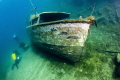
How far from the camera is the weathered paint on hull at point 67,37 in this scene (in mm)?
4770

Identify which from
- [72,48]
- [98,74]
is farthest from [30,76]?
[98,74]

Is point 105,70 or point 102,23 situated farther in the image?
point 102,23

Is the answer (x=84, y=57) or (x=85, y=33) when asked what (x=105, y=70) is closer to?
(x=84, y=57)

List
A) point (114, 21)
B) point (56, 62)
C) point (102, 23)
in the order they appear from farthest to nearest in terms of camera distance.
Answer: point (102, 23) < point (114, 21) < point (56, 62)

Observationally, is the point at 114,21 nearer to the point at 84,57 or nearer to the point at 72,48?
the point at 84,57

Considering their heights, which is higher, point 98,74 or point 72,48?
point 72,48

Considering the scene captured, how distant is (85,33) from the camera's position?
16.0 ft

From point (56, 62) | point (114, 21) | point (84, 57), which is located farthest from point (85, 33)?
point (114, 21)

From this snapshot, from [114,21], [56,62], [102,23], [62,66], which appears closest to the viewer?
[62,66]

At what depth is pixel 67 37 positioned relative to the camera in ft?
16.3

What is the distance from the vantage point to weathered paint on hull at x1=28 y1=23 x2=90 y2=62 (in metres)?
4.77

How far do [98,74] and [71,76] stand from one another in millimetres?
1188

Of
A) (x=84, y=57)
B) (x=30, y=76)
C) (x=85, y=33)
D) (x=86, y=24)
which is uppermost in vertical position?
(x=86, y=24)

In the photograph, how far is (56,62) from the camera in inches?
229
